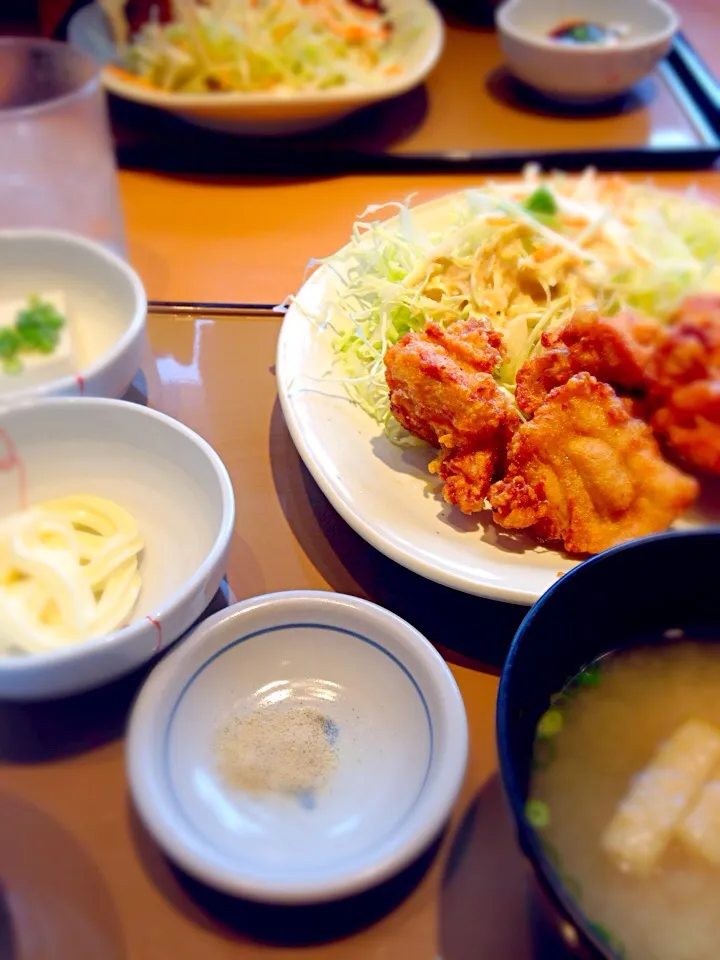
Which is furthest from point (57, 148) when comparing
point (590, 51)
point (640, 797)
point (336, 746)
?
point (640, 797)

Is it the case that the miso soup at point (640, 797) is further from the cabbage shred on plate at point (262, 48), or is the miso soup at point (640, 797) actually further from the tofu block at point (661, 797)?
the cabbage shred on plate at point (262, 48)

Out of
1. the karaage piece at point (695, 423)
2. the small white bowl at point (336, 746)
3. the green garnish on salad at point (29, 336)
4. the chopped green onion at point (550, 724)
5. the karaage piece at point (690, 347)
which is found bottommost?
the small white bowl at point (336, 746)

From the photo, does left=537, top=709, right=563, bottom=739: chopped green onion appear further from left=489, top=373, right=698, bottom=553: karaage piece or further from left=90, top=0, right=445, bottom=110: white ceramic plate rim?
left=90, top=0, right=445, bottom=110: white ceramic plate rim

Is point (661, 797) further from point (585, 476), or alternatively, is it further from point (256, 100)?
point (256, 100)

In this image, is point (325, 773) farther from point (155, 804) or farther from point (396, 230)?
point (396, 230)

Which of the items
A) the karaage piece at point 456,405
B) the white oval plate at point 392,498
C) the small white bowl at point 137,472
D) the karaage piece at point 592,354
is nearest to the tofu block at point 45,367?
the small white bowl at point 137,472
